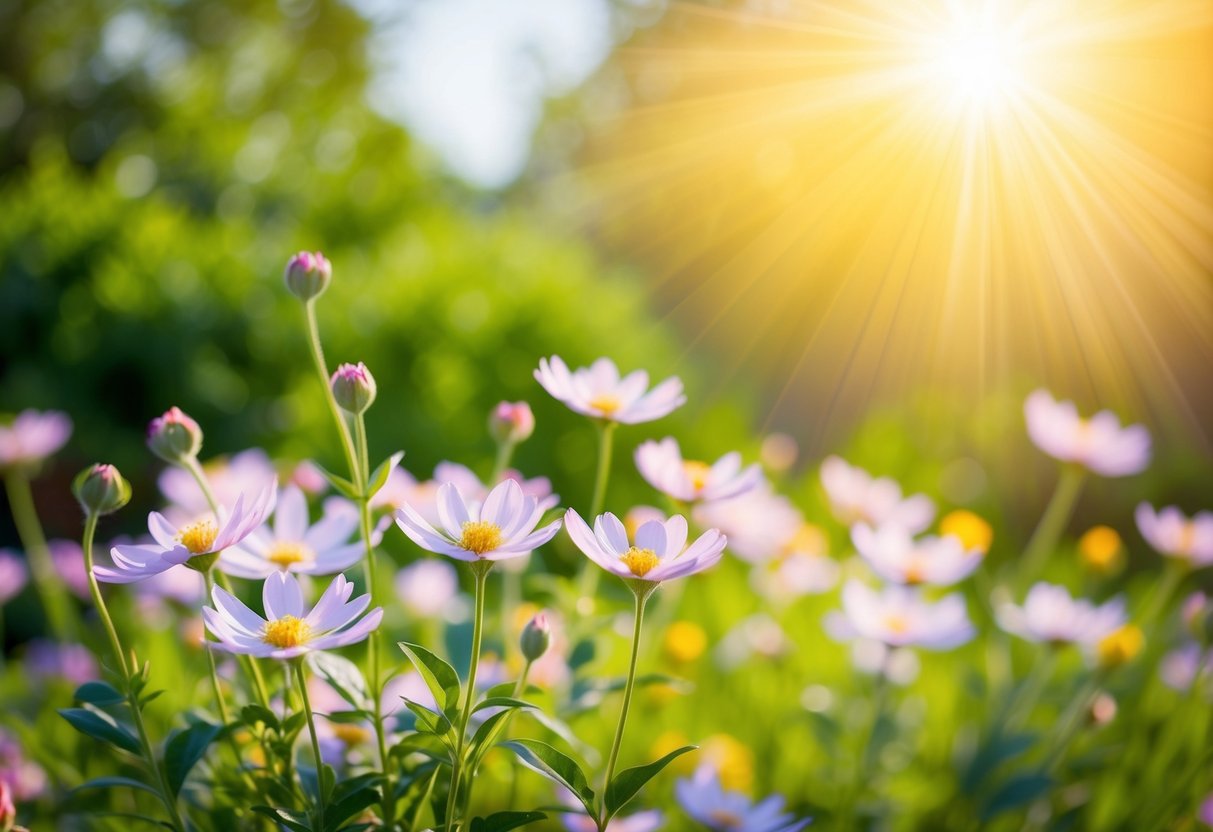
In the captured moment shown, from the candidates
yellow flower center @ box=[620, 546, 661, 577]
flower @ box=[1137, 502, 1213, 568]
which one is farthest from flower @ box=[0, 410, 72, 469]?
flower @ box=[1137, 502, 1213, 568]

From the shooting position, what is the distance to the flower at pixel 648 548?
578 mm

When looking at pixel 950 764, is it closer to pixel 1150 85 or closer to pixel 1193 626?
pixel 1193 626

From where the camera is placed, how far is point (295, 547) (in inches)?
28.2

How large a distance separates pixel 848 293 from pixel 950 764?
5361 mm

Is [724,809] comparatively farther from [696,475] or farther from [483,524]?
[483,524]

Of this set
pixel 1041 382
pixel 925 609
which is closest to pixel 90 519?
pixel 925 609

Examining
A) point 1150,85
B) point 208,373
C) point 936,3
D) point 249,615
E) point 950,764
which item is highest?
point 1150,85

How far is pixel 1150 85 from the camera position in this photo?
4.08 metres

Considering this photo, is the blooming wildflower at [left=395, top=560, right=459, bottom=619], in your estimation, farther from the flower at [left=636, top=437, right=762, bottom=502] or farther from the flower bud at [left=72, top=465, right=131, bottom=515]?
the flower bud at [left=72, top=465, right=131, bottom=515]

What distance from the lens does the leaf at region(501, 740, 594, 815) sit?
0.58 metres

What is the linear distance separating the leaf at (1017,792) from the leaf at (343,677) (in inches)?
26.1

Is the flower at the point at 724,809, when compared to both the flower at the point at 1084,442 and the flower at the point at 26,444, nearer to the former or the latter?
the flower at the point at 1084,442

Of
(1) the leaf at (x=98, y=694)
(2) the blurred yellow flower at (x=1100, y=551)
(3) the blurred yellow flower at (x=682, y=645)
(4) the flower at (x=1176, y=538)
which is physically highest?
(2) the blurred yellow flower at (x=1100, y=551)

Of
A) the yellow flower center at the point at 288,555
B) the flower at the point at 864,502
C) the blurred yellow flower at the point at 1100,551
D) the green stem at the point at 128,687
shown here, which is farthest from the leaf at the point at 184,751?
the blurred yellow flower at the point at 1100,551
